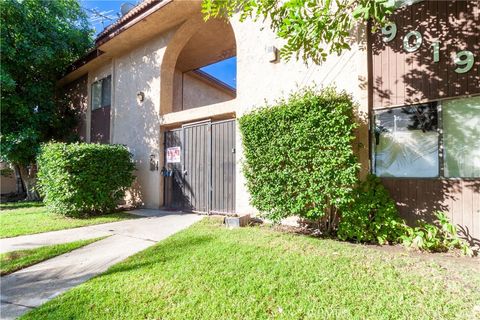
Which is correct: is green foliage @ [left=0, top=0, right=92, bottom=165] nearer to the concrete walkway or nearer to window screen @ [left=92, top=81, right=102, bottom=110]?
window screen @ [left=92, top=81, right=102, bottom=110]

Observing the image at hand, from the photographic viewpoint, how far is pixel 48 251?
4367 mm

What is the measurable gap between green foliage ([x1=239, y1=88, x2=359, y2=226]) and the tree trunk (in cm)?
1073

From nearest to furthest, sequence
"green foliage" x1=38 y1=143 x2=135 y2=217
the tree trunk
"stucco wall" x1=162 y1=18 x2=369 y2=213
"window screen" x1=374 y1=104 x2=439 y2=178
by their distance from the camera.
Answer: "window screen" x1=374 y1=104 x2=439 y2=178
"stucco wall" x1=162 y1=18 x2=369 y2=213
"green foliage" x1=38 y1=143 x2=135 y2=217
the tree trunk

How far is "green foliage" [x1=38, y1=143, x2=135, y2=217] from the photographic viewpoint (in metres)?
7.11

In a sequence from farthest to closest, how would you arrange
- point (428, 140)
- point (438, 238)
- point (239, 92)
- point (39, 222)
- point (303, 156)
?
point (239, 92) → point (39, 222) → point (303, 156) → point (428, 140) → point (438, 238)

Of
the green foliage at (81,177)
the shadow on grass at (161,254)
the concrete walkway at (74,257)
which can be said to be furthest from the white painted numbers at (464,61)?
the green foliage at (81,177)

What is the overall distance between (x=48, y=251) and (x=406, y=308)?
502 centimetres

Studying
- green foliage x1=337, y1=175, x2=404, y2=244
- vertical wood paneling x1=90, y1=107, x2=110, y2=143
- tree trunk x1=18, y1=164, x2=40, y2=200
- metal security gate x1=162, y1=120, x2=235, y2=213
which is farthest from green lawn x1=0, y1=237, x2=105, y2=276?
tree trunk x1=18, y1=164, x2=40, y2=200

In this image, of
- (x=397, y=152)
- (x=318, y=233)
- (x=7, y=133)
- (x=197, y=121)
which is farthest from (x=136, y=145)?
(x=397, y=152)

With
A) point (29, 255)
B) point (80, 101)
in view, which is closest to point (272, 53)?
point (29, 255)

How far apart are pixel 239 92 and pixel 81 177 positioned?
4.73 m

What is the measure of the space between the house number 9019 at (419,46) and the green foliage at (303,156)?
1.36m

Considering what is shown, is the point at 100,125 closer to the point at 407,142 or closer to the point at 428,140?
the point at 407,142

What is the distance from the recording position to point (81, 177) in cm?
716
